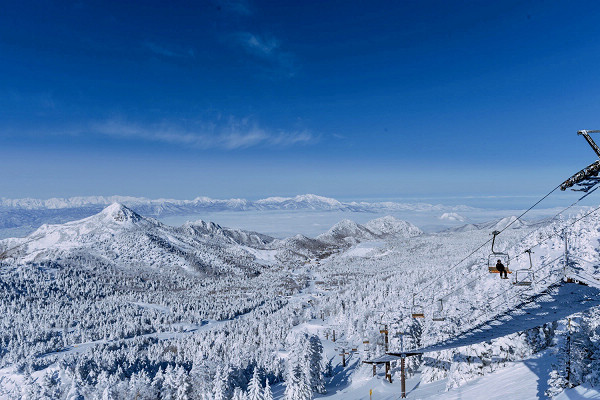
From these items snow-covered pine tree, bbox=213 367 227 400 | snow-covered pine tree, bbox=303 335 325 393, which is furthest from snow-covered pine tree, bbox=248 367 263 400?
snow-covered pine tree, bbox=303 335 325 393

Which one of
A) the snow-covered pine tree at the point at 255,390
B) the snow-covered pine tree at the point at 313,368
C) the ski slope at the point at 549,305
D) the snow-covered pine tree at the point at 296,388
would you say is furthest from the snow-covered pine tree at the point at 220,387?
the ski slope at the point at 549,305

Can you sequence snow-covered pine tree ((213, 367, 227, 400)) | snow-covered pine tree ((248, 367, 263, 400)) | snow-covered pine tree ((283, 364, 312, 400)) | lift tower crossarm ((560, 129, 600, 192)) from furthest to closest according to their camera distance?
snow-covered pine tree ((213, 367, 227, 400)) < snow-covered pine tree ((283, 364, 312, 400)) < snow-covered pine tree ((248, 367, 263, 400)) < lift tower crossarm ((560, 129, 600, 192))

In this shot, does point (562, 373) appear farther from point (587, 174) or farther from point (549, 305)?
point (587, 174)

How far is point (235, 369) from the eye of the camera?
63.0 m

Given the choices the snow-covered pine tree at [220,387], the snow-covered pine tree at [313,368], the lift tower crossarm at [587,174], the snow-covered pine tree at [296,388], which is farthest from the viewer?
the snow-covered pine tree at [313,368]

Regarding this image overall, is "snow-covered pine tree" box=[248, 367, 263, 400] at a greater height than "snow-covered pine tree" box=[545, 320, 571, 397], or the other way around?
"snow-covered pine tree" box=[545, 320, 571, 397]

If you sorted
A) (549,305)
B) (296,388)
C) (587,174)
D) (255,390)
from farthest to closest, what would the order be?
(296,388) < (255,390) < (549,305) < (587,174)

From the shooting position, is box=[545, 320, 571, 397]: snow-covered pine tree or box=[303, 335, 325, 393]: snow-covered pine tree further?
box=[303, 335, 325, 393]: snow-covered pine tree

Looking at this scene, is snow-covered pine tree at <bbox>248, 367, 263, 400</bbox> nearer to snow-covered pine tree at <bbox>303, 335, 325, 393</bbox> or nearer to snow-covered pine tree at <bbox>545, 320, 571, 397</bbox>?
snow-covered pine tree at <bbox>303, 335, 325, 393</bbox>

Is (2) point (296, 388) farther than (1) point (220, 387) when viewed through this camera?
No

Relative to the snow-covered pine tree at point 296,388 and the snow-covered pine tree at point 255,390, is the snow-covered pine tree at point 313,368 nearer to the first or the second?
the snow-covered pine tree at point 296,388

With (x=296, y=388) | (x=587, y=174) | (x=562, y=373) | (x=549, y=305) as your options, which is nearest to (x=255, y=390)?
(x=296, y=388)

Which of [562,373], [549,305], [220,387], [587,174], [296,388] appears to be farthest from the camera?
[220,387]

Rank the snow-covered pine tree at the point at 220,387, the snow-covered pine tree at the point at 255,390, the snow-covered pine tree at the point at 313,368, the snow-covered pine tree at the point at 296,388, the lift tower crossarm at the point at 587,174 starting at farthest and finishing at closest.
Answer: the snow-covered pine tree at the point at 313,368 < the snow-covered pine tree at the point at 220,387 < the snow-covered pine tree at the point at 296,388 < the snow-covered pine tree at the point at 255,390 < the lift tower crossarm at the point at 587,174
